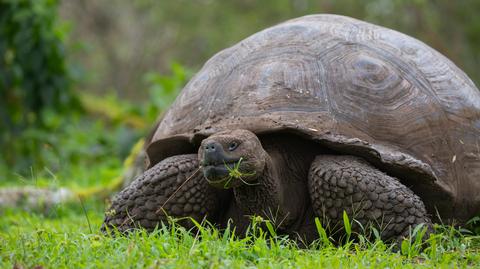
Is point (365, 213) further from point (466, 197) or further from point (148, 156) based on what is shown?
point (148, 156)

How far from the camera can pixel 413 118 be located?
408cm

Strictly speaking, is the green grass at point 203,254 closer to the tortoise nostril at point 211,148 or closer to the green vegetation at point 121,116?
the green vegetation at point 121,116

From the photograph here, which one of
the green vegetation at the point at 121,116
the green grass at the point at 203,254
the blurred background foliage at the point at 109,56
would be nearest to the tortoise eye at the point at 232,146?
the green vegetation at the point at 121,116

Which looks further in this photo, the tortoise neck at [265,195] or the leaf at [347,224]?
the tortoise neck at [265,195]

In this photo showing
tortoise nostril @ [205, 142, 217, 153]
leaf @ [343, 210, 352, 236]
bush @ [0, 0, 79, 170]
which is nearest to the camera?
tortoise nostril @ [205, 142, 217, 153]

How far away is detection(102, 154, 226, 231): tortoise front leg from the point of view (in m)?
3.97

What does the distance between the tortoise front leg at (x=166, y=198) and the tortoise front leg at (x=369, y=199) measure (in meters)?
0.65

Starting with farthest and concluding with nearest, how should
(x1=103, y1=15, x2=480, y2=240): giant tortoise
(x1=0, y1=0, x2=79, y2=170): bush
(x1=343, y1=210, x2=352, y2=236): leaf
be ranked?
(x1=0, y1=0, x2=79, y2=170): bush < (x1=103, y1=15, x2=480, y2=240): giant tortoise < (x1=343, y1=210, x2=352, y2=236): leaf

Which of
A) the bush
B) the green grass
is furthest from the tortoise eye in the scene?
the bush

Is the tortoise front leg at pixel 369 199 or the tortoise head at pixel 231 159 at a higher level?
the tortoise head at pixel 231 159

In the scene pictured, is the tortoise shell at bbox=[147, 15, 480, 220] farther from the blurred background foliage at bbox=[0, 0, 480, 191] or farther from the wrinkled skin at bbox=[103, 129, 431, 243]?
the blurred background foliage at bbox=[0, 0, 480, 191]

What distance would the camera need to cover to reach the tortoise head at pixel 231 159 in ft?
11.4

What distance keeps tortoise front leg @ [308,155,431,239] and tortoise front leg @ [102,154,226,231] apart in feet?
2.12

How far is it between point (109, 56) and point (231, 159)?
1961cm
